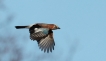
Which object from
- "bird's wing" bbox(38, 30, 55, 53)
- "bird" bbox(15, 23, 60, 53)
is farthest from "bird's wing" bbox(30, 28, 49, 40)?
"bird's wing" bbox(38, 30, 55, 53)

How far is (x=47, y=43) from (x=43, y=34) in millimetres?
288

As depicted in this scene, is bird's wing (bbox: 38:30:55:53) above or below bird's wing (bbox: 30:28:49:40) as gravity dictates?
below

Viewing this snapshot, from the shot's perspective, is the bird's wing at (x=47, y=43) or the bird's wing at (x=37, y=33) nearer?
the bird's wing at (x=37, y=33)

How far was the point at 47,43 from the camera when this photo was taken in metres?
2.76

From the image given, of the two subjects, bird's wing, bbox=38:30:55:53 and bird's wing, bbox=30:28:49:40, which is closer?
bird's wing, bbox=30:28:49:40

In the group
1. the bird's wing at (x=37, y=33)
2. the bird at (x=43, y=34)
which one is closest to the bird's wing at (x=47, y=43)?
the bird at (x=43, y=34)

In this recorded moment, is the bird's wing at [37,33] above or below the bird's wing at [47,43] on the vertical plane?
above

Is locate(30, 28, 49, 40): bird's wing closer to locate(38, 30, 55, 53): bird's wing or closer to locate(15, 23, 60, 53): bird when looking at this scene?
locate(15, 23, 60, 53): bird

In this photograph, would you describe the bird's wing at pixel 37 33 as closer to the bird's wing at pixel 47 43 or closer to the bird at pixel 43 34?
the bird at pixel 43 34

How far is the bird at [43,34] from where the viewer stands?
252cm

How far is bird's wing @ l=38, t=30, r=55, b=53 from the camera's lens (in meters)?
2.60

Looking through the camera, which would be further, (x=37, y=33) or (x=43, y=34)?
(x=43, y=34)

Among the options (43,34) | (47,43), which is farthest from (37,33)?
(47,43)

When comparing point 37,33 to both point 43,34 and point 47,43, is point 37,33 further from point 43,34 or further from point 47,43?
point 47,43
